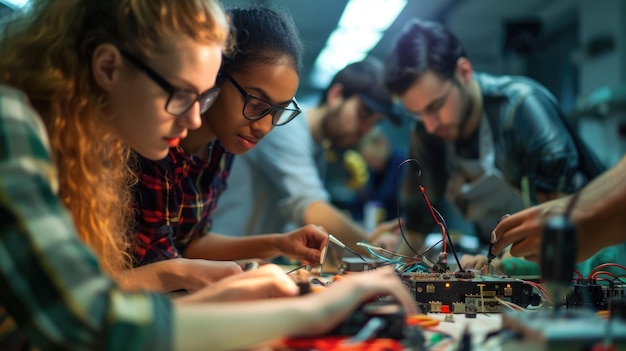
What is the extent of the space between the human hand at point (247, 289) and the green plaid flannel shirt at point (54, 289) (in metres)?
0.24

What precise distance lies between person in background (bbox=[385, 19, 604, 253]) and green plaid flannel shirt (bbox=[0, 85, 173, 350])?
196 centimetres

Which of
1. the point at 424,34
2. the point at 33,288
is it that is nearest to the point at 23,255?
the point at 33,288

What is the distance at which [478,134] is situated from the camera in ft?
10.3

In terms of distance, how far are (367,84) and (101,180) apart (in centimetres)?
293

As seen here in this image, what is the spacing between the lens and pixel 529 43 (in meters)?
5.46

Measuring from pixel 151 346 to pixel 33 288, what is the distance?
193mm

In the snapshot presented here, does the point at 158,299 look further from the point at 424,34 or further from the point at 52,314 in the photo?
the point at 424,34

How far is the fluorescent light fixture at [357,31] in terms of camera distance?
5070mm

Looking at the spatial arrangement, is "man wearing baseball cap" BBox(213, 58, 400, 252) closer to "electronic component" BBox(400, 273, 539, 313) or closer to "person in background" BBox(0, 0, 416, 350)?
"electronic component" BBox(400, 273, 539, 313)

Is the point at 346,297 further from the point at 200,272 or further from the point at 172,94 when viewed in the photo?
the point at 200,272

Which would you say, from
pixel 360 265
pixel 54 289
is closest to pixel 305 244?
pixel 360 265

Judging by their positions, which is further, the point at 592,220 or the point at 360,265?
the point at 360,265

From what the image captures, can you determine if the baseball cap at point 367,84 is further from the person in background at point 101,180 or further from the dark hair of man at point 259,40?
the person in background at point 101,180

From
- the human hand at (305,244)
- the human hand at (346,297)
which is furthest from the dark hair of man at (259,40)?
the human hand at (346,297)
